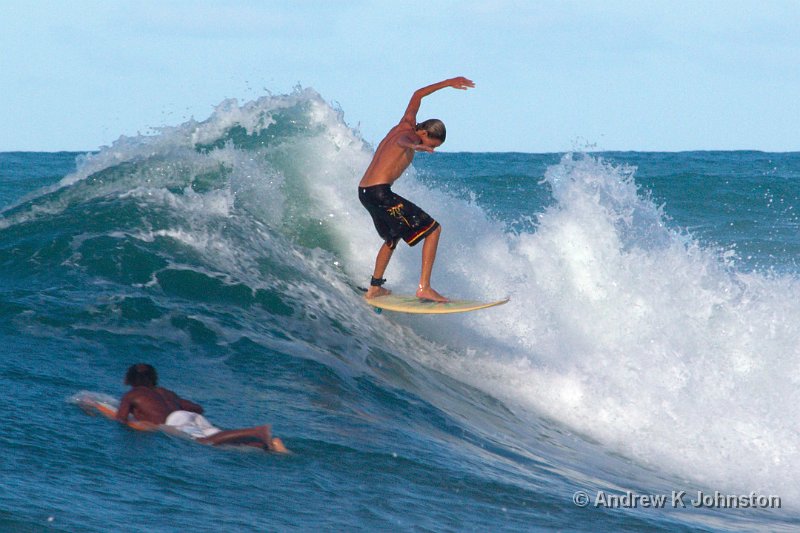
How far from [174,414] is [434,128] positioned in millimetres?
3184

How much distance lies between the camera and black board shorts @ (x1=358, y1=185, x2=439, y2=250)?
8.12 meters

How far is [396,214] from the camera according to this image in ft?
26.7

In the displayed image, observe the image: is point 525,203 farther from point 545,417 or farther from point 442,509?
point 442,509

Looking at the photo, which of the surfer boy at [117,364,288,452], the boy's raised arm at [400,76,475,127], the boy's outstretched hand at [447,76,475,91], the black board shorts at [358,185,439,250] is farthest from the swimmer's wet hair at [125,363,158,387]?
the boy's outstretched hand at [447,76,475,91]

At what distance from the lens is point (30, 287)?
803 centimetres

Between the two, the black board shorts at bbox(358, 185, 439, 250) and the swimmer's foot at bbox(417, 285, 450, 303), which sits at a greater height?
the black board shorts at bbox(358, 185, 439, 250)

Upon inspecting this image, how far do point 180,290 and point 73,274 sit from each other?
0.91 meters

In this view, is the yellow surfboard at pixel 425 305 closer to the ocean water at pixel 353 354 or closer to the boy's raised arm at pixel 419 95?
the ocean water at pixel 353 354

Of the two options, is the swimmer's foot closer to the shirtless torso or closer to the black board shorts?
the black board shorts

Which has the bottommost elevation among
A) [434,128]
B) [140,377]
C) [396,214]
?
[140,377]

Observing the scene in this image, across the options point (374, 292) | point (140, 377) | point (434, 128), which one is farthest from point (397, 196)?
point (140, 377)

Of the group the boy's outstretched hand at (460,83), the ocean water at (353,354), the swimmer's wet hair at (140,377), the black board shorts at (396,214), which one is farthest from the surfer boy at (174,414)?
the boy's outstretched hand at (460,83)

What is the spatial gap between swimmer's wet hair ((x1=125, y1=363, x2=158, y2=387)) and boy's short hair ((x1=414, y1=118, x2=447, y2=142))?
9.81 feet

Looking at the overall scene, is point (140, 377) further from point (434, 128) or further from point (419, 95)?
point (419, 95)
